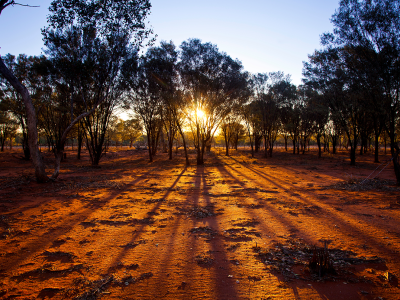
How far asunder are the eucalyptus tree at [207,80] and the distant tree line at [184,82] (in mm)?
93

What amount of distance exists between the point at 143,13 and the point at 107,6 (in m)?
2.16

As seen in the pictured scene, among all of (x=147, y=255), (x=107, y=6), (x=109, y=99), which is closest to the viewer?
(x=147, y=255)

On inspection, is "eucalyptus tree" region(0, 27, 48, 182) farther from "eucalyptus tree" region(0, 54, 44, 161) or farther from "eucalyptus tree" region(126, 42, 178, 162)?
"eucalyptus tree" region(0, 54, 44, 161)

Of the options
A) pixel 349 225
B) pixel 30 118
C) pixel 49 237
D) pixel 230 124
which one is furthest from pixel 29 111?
pixel 230 124

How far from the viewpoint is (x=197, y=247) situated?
4715 mm

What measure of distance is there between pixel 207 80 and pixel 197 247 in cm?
1805

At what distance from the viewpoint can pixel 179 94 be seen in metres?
21.3

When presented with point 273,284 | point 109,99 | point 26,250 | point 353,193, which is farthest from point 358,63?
point 109,99

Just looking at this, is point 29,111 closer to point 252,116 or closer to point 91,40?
point 91,40

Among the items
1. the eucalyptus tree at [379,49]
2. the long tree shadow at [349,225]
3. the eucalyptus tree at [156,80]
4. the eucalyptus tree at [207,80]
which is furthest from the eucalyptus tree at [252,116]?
the long tree shadow at [349,225]

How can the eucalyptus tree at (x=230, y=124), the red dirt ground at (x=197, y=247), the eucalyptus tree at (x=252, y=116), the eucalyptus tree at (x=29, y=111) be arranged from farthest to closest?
the eucalyptus tree at (x=252, y=116) < the eucalyptus tree at (x=230, y=124) < the eucalyptus tree at (x=29, y=111) < the red dirt ground at (x=197, y=247)

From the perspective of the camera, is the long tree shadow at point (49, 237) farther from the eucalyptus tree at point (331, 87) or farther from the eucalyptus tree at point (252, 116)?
the eucalyptus tree at point (252, 116)

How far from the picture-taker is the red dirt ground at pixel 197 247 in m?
3.36

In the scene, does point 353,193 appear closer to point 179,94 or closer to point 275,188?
point 275,188
